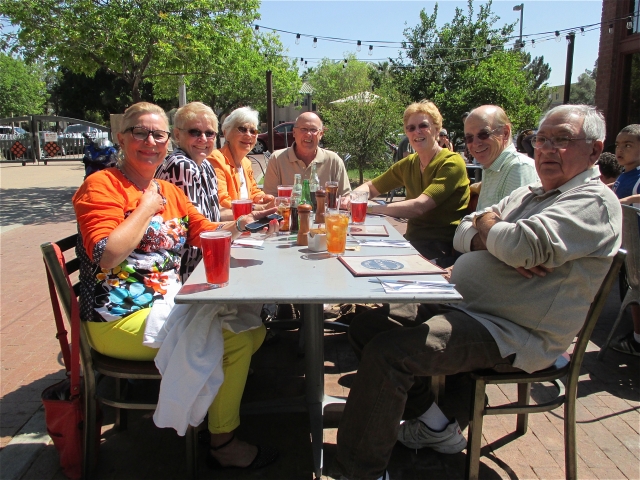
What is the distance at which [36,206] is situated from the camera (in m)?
9.87

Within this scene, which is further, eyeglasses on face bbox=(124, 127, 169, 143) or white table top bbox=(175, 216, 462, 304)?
eyeglasses on face bbox=(124, 127, 169, 143)

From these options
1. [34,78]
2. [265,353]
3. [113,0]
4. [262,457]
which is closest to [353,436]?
[262,457]

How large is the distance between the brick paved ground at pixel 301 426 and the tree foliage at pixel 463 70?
10332 mm

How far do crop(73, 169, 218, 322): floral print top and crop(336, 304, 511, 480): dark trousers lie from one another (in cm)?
104

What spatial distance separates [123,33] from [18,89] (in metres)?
41.5

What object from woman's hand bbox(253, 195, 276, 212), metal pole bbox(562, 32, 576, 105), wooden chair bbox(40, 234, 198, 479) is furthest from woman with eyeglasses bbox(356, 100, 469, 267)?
metal pole bbox(562, 32, 576, 105)

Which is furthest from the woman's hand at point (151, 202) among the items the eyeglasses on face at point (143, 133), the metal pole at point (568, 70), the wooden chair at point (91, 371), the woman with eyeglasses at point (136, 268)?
the metal pole at point (568, 70)

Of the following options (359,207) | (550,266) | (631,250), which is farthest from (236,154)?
(631,250)

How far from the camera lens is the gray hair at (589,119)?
2031 mm

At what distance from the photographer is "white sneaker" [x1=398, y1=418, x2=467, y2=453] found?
93.5 inches

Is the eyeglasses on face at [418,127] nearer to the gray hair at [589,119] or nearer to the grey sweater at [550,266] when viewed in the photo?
the gray hair at [589,119]

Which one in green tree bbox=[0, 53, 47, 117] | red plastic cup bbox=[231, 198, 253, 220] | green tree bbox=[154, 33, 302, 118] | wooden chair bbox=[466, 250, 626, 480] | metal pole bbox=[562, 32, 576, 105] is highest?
→ green tree bbox=[0, 53, 47, 117]

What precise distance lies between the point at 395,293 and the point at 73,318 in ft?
4.44

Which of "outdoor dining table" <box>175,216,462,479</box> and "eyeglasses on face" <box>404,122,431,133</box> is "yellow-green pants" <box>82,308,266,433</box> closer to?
"outdoor dining table" <box>175,216,462,479</box>
